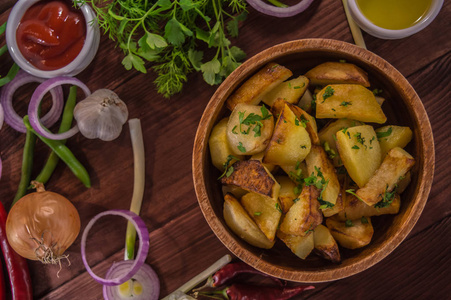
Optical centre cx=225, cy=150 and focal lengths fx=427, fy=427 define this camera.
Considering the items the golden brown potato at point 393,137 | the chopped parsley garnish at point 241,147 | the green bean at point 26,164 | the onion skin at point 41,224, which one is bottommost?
the onion skin at point 41,224

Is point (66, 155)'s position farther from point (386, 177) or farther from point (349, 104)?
point (386, 177)

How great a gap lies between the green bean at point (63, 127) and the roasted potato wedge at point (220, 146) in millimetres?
819

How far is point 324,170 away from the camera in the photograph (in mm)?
1543

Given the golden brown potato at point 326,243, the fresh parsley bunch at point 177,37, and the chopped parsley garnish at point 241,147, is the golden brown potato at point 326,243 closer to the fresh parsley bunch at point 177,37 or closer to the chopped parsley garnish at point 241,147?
the chopped parsley garnish at point 241,147

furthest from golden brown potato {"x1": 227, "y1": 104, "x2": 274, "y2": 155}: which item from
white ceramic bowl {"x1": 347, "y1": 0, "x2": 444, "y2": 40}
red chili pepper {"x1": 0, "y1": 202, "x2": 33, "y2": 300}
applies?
red chili pepper {"x1": 0, "y1": 202, "x2": 33, "y2": 300}

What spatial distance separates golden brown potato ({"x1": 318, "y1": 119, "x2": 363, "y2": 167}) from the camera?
1604mm

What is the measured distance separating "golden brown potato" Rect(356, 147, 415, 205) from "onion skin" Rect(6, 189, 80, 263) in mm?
1361

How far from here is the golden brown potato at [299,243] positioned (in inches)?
63.6

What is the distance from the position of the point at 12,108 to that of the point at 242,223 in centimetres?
135

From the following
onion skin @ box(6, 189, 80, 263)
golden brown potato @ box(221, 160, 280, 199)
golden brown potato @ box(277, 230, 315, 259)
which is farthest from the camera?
onion skin @ box(6, 189, 80, 263)

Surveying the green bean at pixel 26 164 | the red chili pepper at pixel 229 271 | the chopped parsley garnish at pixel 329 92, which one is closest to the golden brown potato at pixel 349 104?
the chopped parsley garnish at pixel 329 92

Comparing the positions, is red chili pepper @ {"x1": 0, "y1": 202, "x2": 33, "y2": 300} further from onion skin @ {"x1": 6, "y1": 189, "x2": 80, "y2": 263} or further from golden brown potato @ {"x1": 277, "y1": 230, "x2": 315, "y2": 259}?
golden brown potato @ {"x1": 277, "y1": 230, "x2": 315, "y2": 259}

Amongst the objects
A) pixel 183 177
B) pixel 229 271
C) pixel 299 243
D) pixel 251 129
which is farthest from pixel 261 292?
pixel 251 129

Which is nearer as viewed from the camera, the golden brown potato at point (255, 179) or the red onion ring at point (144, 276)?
the golden brown potato at point (255, 179)
